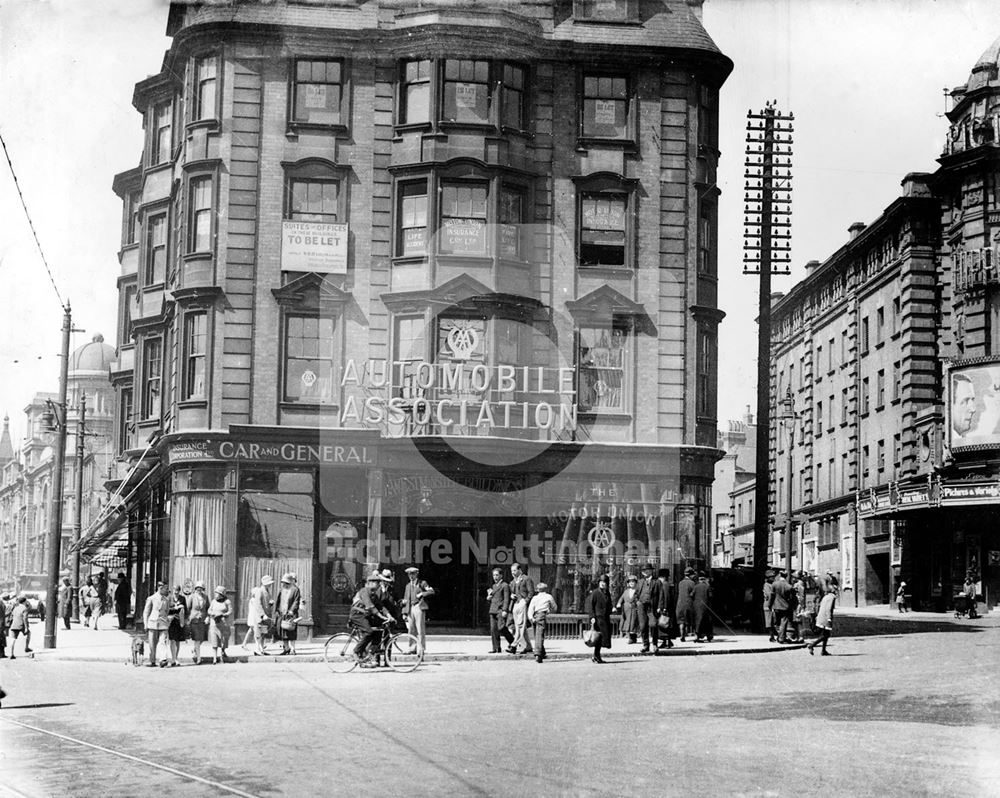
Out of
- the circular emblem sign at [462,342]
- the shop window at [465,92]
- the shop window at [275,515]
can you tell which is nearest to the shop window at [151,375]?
the shop window at [275,515]

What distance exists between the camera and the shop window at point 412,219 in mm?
34062

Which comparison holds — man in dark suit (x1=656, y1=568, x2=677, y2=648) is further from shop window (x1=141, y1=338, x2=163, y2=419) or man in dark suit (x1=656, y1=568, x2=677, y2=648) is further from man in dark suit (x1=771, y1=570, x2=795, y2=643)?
shop window (x1=141, y1=338, x2=163, y2=419)

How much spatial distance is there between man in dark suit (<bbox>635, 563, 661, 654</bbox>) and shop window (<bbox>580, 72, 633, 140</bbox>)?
11433 mm

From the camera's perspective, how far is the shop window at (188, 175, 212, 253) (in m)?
34.1

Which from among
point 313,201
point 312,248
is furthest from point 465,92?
point 312,248

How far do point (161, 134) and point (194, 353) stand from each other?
8.07m

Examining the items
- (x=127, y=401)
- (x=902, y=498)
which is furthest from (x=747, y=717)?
(x=902, y=498)

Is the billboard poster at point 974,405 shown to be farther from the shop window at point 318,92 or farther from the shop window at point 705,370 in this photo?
the shop window at point 318,92

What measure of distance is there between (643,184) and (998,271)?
69.8 feet

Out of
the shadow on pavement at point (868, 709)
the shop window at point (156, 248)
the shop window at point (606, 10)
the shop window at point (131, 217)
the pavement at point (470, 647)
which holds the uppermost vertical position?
the shop window at point (606, 10)

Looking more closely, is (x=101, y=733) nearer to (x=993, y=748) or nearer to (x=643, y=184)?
(x=993, y=748)

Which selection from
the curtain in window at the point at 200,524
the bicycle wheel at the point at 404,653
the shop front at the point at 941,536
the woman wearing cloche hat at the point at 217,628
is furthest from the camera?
the shop front at the point at 941,536

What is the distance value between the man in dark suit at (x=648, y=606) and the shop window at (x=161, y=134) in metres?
17.9

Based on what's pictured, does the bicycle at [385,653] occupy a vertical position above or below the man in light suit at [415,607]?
below
